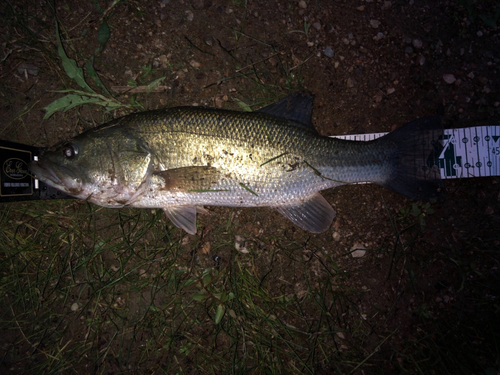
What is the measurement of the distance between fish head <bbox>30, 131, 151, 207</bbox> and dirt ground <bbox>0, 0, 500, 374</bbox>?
74 cm

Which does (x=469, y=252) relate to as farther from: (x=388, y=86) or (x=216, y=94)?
(x=216, y=94)

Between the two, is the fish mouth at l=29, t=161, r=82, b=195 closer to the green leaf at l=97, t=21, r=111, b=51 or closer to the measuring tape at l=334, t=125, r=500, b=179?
the green leaf at l=97, t=21, r=111, b=51

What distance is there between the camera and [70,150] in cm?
287

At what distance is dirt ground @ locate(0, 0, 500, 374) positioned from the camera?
10.9ft

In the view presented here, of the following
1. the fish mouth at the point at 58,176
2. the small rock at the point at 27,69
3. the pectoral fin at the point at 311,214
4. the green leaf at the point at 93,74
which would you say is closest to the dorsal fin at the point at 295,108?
the pectoral fin at the point at 311,214

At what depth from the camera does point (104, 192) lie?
9.55 feet

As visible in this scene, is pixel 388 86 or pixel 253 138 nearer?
pixel 253 138

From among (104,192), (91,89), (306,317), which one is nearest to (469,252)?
(306,317)

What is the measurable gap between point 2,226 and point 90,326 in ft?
5.23

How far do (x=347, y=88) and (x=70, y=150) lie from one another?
3069mm

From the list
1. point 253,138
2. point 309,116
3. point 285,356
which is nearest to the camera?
point 253,138

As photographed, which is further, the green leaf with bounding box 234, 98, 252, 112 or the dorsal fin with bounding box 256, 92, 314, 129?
the green leaf with bounding box 234, 98, 252, 112

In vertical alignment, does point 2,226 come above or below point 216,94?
below

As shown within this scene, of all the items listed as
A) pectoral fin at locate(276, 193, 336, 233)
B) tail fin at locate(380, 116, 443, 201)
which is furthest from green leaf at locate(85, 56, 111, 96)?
tail fin at locate(380, 116, 443, 201)
